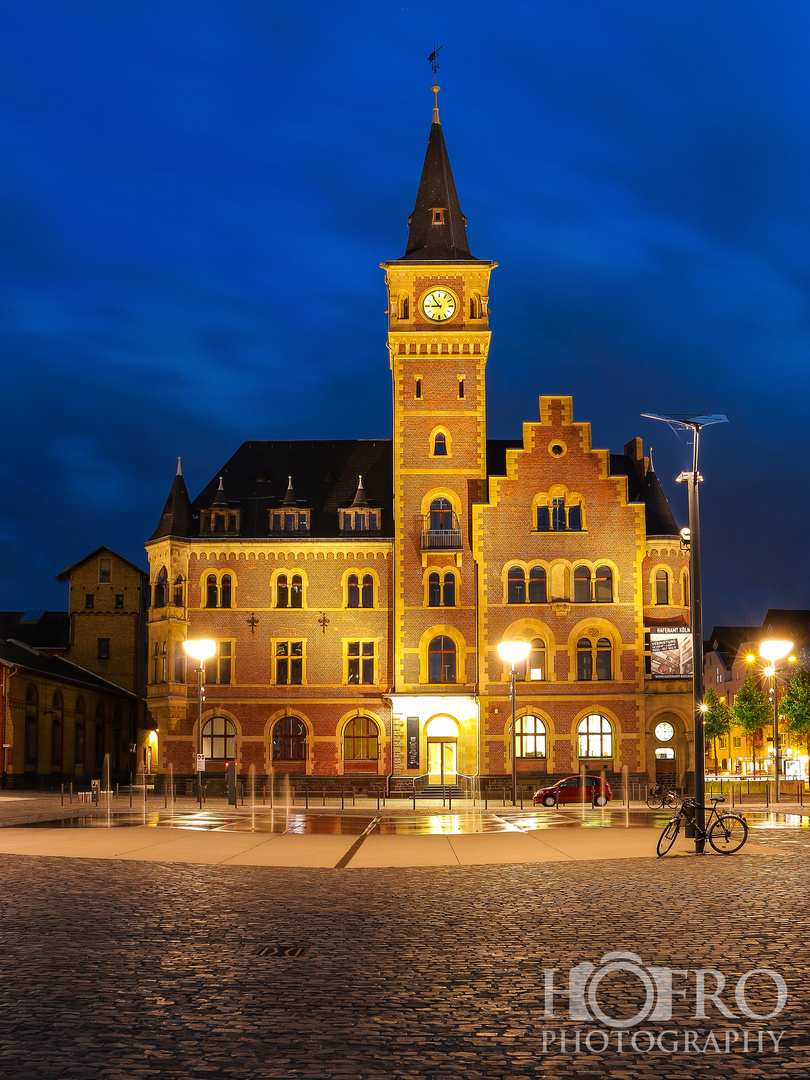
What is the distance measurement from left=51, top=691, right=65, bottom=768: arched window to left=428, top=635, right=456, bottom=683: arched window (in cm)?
2260

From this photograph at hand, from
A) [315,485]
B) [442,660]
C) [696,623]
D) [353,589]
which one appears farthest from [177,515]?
[696,623]

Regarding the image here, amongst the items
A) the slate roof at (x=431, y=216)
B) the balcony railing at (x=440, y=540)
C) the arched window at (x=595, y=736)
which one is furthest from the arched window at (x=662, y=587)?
the slate roof at (x=431, y=216)

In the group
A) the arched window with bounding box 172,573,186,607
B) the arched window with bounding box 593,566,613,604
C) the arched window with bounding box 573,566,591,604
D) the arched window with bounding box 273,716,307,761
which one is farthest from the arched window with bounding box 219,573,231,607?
the arched window with bounding box 593,566,613,604

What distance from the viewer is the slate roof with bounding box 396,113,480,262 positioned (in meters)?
57.6

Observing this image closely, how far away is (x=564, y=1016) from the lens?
851 centimetres

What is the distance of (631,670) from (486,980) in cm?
4504

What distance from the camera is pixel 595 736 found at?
5381cm

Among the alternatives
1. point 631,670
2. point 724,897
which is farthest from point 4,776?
point 724,897

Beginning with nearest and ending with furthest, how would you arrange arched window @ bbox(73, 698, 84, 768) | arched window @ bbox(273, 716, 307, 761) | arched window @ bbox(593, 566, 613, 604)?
arched window @ bbox(593, 566, 613, 604), arched window @ bbox(273, 716, 307, 761), arched window @ bbox(73, 698, 84, 768)

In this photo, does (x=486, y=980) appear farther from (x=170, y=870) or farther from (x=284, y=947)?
(x=170, y=870)

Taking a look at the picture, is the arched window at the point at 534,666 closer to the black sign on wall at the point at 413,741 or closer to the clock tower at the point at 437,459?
the clock tower at the point at 437,459

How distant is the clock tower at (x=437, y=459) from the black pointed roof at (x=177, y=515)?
35.4 ft

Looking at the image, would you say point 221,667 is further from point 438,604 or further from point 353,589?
point 438,604

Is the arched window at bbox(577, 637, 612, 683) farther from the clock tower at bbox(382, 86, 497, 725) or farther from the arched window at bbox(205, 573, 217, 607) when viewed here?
the arched window at bbox(205, 573, 217, 607)
